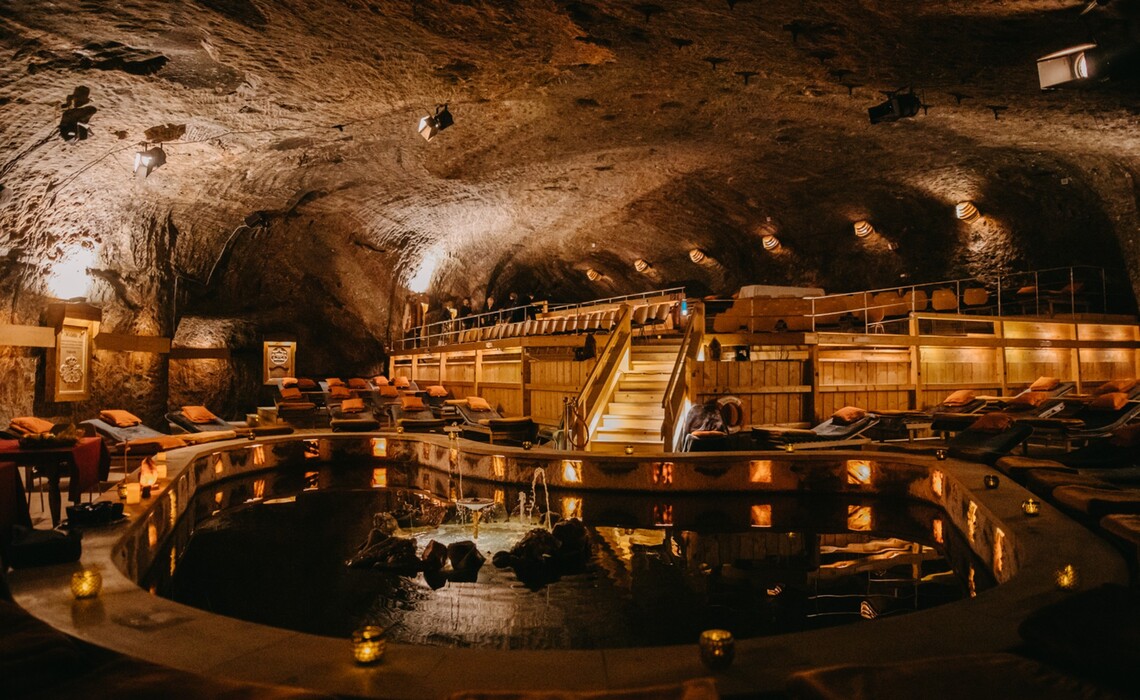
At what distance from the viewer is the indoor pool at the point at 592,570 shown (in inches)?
162

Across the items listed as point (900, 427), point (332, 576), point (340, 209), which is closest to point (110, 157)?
point (340, 209)

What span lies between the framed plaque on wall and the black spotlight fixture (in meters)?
16.0

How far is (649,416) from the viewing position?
10281 mm

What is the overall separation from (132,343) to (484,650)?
13.3 m

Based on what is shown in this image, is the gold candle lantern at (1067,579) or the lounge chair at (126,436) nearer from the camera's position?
the gold candle lantern at (1067,579)

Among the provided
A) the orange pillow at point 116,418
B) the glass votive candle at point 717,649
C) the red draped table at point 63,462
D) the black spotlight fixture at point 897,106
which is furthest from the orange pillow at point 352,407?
the glass votive candle at point 717,649

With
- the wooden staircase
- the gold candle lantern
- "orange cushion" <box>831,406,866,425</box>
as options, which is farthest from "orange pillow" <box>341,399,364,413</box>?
the gold candle lantern

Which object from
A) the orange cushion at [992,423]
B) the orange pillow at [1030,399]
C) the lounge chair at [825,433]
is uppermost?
the orange pillow at [1030,399]

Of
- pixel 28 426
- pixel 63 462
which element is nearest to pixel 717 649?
pixel 63 462

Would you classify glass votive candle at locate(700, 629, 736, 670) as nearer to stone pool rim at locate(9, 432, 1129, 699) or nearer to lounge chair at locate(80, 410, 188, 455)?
stone pool rim at locate(9, 432, 1129, 699)

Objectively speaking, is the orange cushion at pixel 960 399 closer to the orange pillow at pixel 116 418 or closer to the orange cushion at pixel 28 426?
the orange cushion at pixel 28 426

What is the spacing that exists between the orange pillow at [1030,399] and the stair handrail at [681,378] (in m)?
4.92

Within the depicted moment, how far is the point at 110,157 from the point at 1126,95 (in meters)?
14.5

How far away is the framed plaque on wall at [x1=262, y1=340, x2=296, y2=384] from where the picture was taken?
748 inches
